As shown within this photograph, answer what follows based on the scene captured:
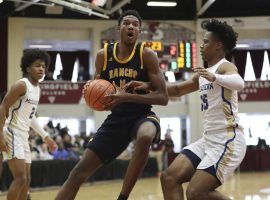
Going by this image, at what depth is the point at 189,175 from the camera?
5137mm

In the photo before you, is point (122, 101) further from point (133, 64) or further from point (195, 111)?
point (195, 111)

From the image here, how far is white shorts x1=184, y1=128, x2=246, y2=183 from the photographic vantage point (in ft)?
16.4

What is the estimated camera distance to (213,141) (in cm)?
511

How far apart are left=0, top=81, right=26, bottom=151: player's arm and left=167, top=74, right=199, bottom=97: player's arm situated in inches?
79.7

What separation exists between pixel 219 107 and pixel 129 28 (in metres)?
1.17

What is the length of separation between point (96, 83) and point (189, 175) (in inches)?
49.0

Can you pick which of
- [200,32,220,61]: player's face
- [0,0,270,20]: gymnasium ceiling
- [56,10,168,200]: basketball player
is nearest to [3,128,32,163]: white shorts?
[56,10,168,200]: basketball player

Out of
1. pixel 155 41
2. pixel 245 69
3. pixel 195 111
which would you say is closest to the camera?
pixel 155 41

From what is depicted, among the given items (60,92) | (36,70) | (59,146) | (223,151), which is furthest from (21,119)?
(60,92)

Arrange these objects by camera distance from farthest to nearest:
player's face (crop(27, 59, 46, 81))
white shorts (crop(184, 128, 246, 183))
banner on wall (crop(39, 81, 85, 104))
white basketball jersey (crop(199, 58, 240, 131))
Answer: banner on wall (crop(39, 81, 85, 104)), player's face (crop(27, 59, 46, 81)), white basketball jersey (crop(199, 58, 240, 131)), white shorts (crop(184, 128, 246, 183))

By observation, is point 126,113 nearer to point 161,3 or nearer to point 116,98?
point 116,98

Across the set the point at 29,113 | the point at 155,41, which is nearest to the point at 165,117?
the point at 155,41

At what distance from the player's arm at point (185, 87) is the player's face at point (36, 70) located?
202 centimetres

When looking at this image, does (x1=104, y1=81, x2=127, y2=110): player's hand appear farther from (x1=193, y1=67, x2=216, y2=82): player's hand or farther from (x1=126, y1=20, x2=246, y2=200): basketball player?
(x1=193, y1=67, x2=216, y2=82): player's hand
